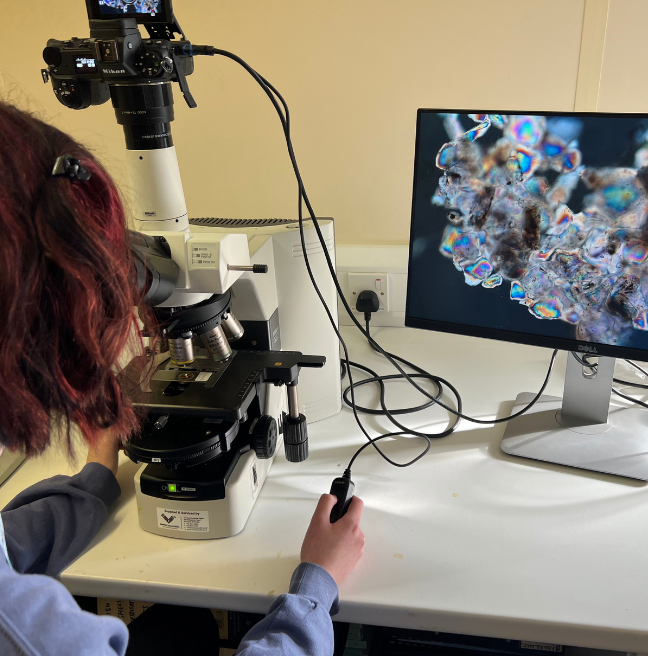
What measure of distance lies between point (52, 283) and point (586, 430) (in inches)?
33.1

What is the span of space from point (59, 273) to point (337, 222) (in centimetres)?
98

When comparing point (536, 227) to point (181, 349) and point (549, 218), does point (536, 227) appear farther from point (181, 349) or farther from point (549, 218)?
point (181, 349)

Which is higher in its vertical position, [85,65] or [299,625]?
[85,65]

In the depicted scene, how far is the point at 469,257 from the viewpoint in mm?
917

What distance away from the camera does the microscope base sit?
0.82 metres

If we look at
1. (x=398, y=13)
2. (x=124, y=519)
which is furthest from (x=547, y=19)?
(x=124, y=519)

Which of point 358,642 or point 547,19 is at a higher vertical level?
point 547,19

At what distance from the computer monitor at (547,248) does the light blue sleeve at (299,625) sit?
1.39ft

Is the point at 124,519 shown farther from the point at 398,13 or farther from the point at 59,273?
the point at 398,13

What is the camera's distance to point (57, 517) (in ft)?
2.68

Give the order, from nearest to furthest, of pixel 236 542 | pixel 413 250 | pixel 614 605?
pixel 614 605, pixel 236 542, pixel 413 250

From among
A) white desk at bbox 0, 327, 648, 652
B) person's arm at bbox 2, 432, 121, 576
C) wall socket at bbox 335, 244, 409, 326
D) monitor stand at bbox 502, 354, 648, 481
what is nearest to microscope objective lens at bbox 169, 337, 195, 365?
person's arm at bbox 2, 432, 121, 576

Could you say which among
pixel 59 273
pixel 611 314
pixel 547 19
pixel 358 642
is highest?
pixel 547 19

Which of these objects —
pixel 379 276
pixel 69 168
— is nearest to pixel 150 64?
pixel 69 168
